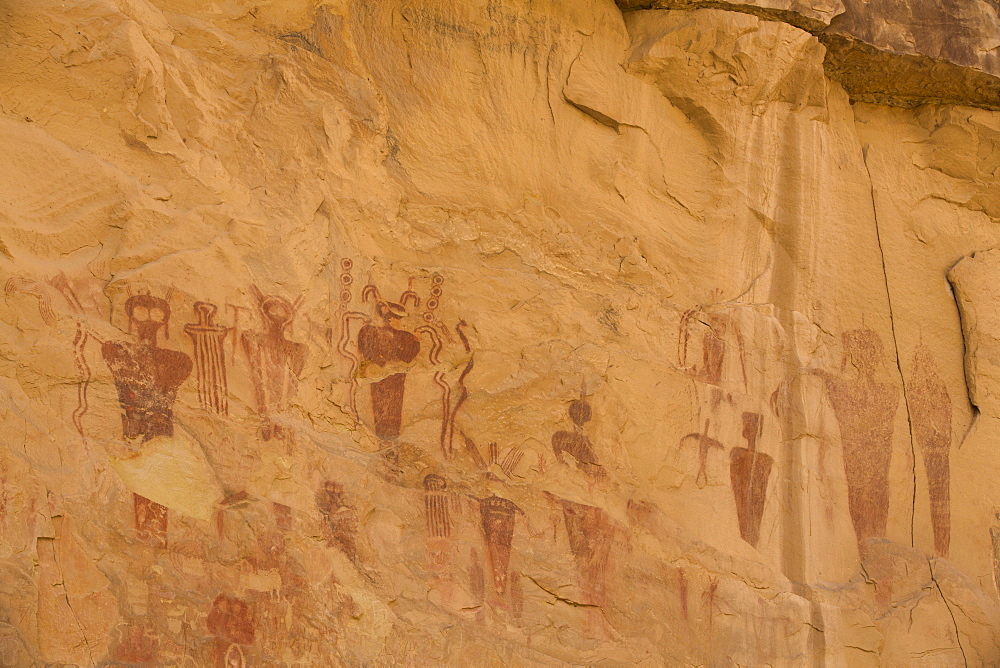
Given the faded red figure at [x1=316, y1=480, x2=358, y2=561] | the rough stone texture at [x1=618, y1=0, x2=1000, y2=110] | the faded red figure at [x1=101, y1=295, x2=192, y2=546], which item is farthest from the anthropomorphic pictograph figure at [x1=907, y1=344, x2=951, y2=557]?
the faded red figure at [x1=101, y1=295, x2=192, y2=546]

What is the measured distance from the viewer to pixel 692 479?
16.6 feet

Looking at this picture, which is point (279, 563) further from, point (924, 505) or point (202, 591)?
point (924, 505)

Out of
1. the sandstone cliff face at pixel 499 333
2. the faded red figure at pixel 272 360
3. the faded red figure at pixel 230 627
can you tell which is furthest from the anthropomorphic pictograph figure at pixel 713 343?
the faded red figure at pixel 230 627

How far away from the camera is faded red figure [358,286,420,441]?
470 centimetres

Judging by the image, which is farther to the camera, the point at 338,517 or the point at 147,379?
the point at 338,517

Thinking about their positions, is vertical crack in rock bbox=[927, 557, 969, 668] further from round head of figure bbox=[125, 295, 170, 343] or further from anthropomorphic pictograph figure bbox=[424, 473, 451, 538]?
round head of figure bbox=[125, 295, 170, 343]

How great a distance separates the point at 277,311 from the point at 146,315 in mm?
617

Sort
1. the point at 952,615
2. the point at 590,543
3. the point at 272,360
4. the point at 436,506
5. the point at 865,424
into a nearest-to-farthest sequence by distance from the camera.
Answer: the point at 272,360 → the point at 436,506 → the point at 590,543 → the point at 952,615 → the point at 865,424

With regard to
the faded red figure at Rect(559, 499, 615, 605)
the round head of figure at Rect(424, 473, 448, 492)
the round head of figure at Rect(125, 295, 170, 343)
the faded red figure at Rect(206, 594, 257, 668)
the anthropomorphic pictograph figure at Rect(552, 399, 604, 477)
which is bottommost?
the faded red figure at Rect(206, 594, 257, 668)

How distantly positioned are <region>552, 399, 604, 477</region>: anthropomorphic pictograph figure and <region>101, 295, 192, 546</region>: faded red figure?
1.96 metres

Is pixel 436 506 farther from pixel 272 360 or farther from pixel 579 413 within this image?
pixel 272 360

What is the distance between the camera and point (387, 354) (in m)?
4.75

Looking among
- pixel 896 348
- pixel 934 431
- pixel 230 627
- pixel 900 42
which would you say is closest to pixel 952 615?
pixel 934 431

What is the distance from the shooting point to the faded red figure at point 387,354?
4.70 metres
